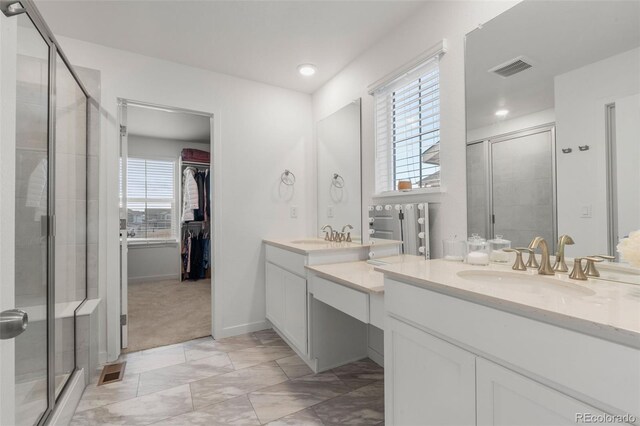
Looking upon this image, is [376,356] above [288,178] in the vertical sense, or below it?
below

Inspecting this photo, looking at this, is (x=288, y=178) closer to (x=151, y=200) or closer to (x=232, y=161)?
(x=232, y=161)

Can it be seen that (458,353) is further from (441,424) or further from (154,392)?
(154,392)

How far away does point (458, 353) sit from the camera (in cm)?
101

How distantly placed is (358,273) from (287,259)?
2.60 ft

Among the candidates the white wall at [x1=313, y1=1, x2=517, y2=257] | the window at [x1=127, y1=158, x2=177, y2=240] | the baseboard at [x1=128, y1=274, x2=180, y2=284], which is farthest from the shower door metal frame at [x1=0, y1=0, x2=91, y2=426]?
the window at [x1=127, y1=158, x2=177, y2=240]

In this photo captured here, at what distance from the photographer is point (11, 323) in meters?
0.81

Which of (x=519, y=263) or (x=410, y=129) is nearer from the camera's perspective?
(x=519, y=263)

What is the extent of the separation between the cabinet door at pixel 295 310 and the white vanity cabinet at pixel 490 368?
0.95m

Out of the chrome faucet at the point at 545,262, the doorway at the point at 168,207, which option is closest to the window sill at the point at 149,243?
the doorway at the point at 168,207

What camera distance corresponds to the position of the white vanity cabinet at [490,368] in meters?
0.69

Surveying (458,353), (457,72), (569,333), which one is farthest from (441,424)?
(457,72)

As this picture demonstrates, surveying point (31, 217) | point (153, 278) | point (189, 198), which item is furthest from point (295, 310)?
point (153, 278)

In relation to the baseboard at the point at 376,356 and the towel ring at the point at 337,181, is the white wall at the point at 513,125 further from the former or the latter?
the baseboard at the point at 376,356

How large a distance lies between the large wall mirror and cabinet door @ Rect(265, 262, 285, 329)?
1603 mm
